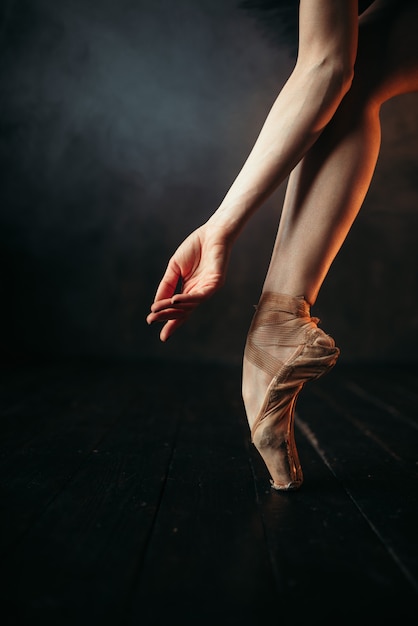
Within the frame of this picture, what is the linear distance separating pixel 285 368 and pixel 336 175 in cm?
28

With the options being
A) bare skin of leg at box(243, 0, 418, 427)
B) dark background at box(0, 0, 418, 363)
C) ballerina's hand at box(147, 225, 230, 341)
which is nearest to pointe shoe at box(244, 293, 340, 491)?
bare skin of leg at box(243, 0, 418, 427)

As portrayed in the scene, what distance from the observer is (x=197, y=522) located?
Answer: 67cm

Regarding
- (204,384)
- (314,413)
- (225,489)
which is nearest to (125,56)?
(204,384)

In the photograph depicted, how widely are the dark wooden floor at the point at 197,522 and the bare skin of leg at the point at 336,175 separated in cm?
17

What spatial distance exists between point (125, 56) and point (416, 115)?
138 cm

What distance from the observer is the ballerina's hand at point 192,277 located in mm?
665

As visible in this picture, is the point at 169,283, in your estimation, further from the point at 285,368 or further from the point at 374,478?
the point at 374,478

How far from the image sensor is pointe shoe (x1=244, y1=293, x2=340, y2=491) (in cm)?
76

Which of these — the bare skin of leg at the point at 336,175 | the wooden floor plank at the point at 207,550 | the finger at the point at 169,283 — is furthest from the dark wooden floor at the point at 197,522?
the finger at the point at 169,283

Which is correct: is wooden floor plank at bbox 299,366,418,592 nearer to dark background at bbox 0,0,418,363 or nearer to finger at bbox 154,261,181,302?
finger at bbox 154,261,181,302

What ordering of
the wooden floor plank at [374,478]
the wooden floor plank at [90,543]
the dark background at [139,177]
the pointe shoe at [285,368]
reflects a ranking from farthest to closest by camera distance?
the dark background at [139,177], the pointe shoe at [285,368], the wooden floor plank at [374,478], the wooden floor plank at [90,543]

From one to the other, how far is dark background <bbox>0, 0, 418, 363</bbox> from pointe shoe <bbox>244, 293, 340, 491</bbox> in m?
1.74

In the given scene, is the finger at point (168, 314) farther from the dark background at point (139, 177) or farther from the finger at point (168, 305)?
the dark background at point (139, 177)

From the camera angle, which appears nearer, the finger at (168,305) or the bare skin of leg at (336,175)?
the finger at (168,305)
